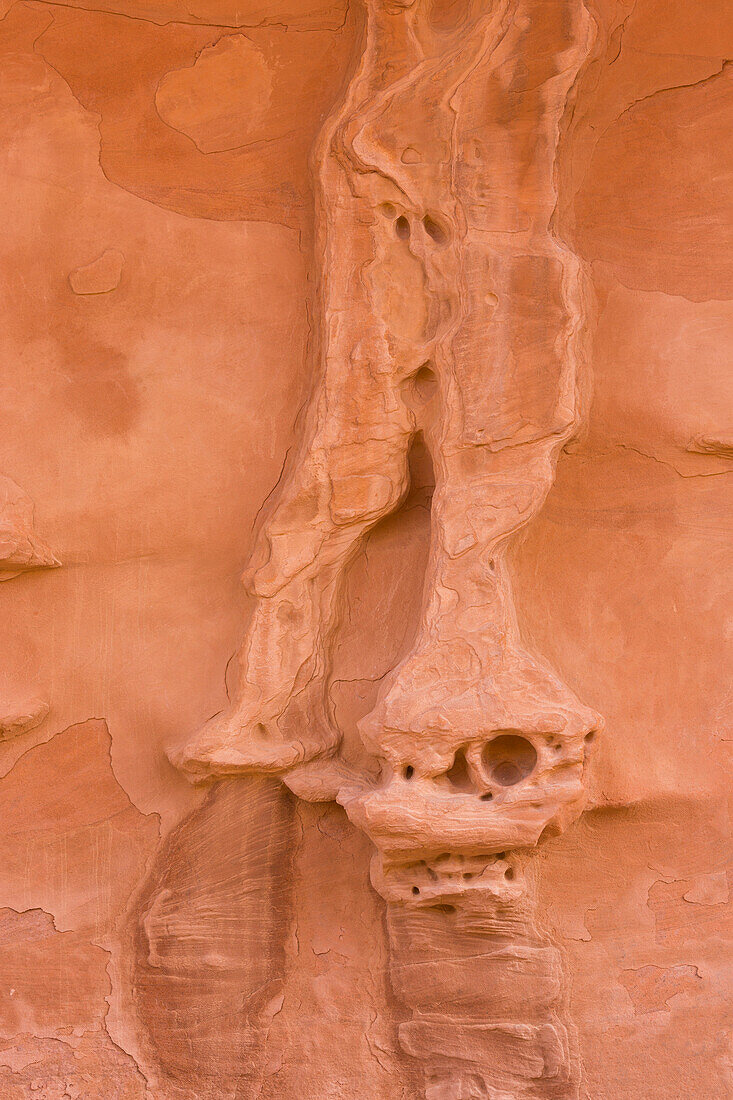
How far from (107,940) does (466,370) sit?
5.73 ft

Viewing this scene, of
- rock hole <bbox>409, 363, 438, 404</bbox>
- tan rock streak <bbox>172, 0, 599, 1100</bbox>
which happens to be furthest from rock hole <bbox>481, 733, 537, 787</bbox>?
rock hole <bbox>409, 363, 438, 404</bbox>

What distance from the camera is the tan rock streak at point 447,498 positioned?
280 centimetres

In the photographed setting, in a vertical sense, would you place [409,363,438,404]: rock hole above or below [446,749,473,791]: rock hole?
above

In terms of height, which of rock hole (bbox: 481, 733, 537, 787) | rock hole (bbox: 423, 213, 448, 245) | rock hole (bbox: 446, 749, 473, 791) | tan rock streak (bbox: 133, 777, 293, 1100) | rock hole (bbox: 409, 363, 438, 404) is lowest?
tan rock streak (bbox: 133, 777, 293, 1100)

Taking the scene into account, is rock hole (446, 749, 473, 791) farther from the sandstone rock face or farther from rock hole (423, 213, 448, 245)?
rock hole (423, 213, 448, 245)

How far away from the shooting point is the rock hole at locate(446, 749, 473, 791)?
2.85 metres

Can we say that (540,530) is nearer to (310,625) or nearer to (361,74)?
(310,625)

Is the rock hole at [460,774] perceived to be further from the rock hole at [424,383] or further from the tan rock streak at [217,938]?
the rock hole at [424,383]

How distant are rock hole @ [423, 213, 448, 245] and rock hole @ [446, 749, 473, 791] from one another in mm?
1330

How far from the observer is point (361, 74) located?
10.1ft

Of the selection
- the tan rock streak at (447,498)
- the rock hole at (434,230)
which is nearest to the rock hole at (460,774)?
the tan rock streak at (447,498)

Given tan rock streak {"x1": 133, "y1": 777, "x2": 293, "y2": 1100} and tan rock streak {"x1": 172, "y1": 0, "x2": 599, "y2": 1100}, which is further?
tan rock streak {"x1": 133, "y1": 777, "x2": 293, "y2": 1100}

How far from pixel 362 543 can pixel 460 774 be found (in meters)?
0.66

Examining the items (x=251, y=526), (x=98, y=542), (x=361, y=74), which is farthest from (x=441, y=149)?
(x=98, y=542)
